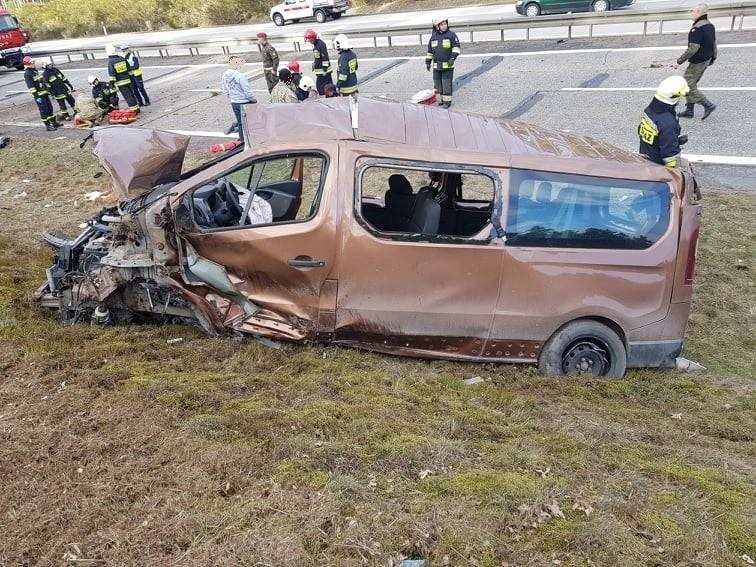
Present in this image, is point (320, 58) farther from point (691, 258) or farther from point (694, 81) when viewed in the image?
point (691, 258)

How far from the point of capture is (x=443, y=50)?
1197 cm

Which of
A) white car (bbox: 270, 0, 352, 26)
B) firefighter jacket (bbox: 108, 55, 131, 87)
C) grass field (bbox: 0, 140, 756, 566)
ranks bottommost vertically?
grass field (bbox: 0, 140, 756, 566)

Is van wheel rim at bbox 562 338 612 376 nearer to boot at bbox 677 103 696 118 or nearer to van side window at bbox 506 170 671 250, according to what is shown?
van side window at bbox 506 170 671 250

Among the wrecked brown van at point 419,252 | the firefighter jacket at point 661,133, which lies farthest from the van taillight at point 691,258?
the firefighter jacket at point 661,133

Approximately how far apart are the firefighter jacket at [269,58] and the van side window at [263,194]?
9751 mm

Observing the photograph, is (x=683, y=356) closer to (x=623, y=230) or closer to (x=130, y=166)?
(x=623, y=230)

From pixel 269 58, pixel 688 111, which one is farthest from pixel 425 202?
pixel 269 58

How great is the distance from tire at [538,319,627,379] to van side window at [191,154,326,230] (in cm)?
211

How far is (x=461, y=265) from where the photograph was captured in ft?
14.5

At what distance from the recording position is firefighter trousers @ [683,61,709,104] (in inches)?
398

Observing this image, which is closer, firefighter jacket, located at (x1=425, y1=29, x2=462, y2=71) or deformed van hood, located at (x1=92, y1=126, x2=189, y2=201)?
deformed van hood, located at (x1=92, y1=126, x2=189, y2=201)

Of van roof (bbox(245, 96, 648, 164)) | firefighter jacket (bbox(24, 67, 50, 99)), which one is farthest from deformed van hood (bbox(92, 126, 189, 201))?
firefighter jacket (bbox(24, 67, 50, 99))

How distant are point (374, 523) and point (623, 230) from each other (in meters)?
2.93

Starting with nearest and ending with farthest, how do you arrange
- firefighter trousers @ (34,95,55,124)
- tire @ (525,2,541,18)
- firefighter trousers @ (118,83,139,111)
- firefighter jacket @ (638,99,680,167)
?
1. firefighter jacket @ (638,99,680,167)
2. firefighter trousers @ (34,95,55,124)
3. firefighter trousers @ (118,83,139,111)
4. tire @ (525,2,541,18)
